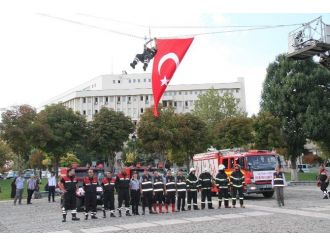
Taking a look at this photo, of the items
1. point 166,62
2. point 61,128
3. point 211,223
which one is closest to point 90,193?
point 211,223

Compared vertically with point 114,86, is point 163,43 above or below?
below

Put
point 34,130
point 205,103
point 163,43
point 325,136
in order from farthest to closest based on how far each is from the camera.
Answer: point 205,103 < point 325,136 < point 34,130 < point 163,43

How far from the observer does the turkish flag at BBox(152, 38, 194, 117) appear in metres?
13.8

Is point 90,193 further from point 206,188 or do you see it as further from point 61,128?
point 61,128

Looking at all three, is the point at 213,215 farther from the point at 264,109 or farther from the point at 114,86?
the point at 114,86

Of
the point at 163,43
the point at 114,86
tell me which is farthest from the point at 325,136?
the point at 114,86

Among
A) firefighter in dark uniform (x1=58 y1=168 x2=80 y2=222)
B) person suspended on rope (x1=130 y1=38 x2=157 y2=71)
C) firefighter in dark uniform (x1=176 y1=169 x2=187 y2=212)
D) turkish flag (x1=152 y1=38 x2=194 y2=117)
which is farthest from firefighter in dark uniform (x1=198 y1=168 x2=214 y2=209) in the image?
person suspended on rope (x1=130 y1=38 x2=157 y2=71)

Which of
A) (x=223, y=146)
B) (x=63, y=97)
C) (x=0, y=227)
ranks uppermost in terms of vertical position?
(x=63, y=97)

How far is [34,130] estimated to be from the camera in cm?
3684

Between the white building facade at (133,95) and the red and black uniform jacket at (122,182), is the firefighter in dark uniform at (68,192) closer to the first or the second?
the red and black uniform jacket at (122,182)

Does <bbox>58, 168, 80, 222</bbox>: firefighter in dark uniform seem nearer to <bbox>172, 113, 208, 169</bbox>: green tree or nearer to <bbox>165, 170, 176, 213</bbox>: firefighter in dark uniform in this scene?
<bbox>165, 170, 176, 213</bbox>: firefighter in dark uniform

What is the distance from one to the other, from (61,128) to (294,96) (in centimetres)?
2241

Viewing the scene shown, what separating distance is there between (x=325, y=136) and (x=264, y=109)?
6332mm

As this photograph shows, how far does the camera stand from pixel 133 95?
112 metres
